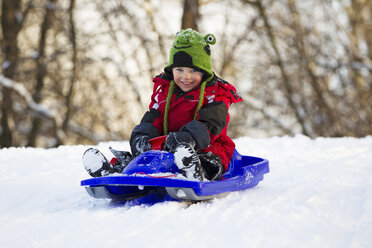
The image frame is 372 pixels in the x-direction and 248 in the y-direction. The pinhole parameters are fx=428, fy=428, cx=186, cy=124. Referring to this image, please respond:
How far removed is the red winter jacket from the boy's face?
0.04 metres

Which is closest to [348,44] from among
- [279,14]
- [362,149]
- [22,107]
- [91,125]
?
[279,14]

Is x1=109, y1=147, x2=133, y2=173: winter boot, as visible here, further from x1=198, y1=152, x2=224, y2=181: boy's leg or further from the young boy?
x1=198, y1=152, x2=224, y2=181: boy's leg

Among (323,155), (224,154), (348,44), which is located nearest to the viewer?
(224,154)

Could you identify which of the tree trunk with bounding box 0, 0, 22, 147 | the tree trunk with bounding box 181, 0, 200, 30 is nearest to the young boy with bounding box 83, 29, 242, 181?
the tree trunk with bounding box 181, 0, 200, 30

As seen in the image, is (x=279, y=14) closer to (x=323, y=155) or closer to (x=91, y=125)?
(x=91, y=125)

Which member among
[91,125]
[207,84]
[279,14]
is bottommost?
[91,125]

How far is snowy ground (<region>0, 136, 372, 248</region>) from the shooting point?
1693 millimetres

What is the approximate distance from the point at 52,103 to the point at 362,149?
8.08 metres

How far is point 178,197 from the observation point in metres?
2.23

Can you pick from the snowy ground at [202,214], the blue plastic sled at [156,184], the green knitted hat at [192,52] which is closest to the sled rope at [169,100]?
Result: the green knitted hat at [192,52]

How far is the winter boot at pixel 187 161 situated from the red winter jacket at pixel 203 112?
0.31 m

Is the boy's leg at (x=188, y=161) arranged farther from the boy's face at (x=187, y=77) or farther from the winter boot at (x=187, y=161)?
the boy's face at (x=187, y=77)

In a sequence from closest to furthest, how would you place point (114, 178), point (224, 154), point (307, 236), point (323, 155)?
point (307, 236) < point (114, 178) < point (224, 154) < point (323, 155)

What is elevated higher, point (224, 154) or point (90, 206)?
point (224, 154)
